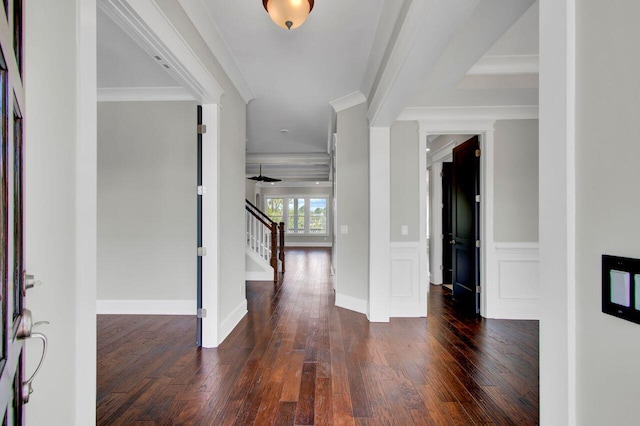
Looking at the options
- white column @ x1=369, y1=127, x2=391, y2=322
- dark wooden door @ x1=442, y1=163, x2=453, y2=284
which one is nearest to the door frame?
white column @ x1=369, y1=127, x2=391, y2=322

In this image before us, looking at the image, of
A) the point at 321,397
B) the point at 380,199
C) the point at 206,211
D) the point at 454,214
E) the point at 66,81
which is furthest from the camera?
the point at 454,214

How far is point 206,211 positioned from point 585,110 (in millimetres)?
2690

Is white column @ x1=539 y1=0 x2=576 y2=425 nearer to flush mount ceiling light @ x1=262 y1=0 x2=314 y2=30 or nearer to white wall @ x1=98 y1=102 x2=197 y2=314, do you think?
flush mount ceiling light @ x1=262 y1=0 x2=314 y2=30

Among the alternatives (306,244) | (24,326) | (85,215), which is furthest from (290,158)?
(24,326)

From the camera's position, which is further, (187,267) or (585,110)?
(187,267)

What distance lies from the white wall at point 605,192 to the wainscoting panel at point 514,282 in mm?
3474

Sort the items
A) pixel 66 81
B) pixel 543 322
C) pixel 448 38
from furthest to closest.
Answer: pixel 448 38 → pixel 66 81 → pixel 543 322

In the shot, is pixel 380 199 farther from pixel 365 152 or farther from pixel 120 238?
pixel 120 238

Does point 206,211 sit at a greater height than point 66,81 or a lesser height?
lesser

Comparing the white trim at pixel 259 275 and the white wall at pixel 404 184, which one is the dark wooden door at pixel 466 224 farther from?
the white trim at pixel 259 275

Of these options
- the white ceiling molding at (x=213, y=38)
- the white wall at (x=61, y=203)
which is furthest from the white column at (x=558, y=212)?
the white ceiling molding at (x=213, y=38)

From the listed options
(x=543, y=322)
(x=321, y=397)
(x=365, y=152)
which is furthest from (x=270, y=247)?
(x=543, y=322)

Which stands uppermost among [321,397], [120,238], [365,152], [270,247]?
[365,152]

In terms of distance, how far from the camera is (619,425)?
0.57m
